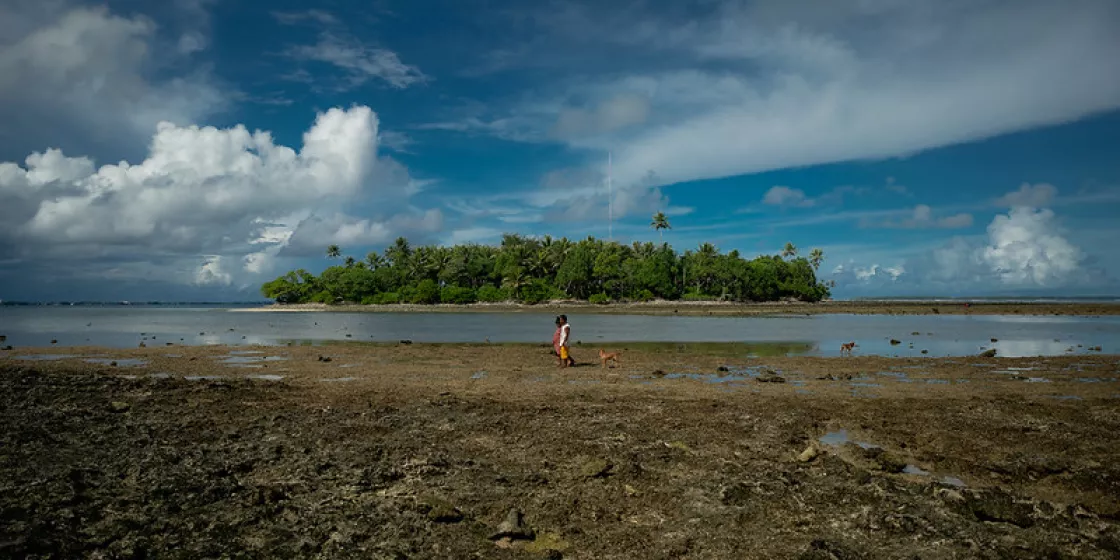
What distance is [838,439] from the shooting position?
490 inches

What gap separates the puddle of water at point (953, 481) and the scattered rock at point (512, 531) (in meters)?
6.61

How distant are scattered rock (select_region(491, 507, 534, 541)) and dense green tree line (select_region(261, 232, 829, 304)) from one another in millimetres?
127183

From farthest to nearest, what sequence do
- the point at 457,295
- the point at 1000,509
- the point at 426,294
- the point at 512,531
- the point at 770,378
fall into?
the point at 426,294, the point at 457,295, the point at 770,378, the point at 1000,509, the point at 512,531

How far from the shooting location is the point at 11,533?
6.80 meters

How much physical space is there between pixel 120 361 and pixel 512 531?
26.8m

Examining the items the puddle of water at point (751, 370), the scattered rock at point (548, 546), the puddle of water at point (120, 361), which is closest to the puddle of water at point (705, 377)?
the puddle of water at point (751, 370)

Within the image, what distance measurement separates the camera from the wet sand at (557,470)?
7.21 meters

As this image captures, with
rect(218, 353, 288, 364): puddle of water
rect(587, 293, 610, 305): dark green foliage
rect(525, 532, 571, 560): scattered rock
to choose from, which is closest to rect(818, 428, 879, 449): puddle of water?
rect(525, 532, 571, 560): scattered rock

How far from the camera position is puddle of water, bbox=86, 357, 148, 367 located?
25.5m

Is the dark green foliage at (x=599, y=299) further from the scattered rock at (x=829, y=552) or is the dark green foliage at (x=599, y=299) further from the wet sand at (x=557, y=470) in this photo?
the scattered rock at (x=829, y=552)

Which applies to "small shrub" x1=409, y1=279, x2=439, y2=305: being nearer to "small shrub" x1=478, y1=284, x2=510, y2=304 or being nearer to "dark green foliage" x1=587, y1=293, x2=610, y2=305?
"small shrub" x1=478, y1=284, x2=510, y2=304

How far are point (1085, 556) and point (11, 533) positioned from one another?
38.4ft

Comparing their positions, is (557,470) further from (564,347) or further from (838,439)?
(564,347)

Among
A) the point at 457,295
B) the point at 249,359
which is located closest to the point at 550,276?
the point at 457,295
